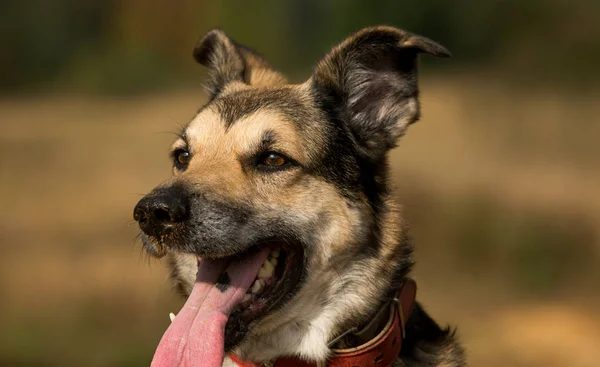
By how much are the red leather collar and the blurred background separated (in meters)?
3.78

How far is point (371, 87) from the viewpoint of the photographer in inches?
162

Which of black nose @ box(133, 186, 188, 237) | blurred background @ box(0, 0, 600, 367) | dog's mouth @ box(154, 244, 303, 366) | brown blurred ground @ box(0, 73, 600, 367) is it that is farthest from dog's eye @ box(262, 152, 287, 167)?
blurred background @ box(0, 0, 600, 367)

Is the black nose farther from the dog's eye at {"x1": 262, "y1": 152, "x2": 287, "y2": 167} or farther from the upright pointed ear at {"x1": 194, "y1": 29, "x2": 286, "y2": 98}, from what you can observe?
the upright pointed ear at {"x1": 194, "y1": 29, "x2": 286, "y2": 98}

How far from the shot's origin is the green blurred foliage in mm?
11953

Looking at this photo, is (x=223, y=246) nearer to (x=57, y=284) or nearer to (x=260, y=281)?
(x=260, y=281)

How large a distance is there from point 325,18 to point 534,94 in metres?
3.39

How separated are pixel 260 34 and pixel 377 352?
10101mm

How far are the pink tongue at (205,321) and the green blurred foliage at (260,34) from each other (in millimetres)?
8555

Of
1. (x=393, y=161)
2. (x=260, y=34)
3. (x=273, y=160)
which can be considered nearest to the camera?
(x=273, y=160)

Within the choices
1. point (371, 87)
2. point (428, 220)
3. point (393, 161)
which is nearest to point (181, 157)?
point (371, 87)

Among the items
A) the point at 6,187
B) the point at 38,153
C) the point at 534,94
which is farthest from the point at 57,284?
the point at 534,94

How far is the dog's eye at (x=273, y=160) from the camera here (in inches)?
148

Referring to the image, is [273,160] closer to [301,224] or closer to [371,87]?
[301,224]

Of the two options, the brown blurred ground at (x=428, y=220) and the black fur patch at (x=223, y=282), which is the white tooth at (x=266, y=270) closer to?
the black fur patch at (x=223, y=282)
